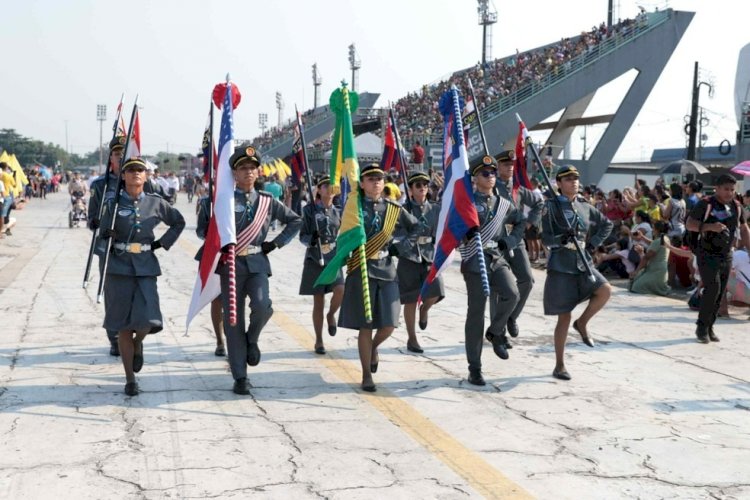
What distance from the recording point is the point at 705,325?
9305 mm

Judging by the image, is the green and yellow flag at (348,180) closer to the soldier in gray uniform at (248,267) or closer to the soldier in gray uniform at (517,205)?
the soldier in gray uniform at (248,267)

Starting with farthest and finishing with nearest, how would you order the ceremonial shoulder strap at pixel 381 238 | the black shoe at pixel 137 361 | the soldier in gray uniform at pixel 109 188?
the soldier in gray uniform at pixel 109 188 < the ceremonial shoulder strap at pixel 381 238 < the black shoe at pixel 137 361

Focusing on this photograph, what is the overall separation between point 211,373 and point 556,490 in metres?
3.68

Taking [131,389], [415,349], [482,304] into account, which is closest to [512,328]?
[415,349]

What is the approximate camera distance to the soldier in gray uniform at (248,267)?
6.79 m

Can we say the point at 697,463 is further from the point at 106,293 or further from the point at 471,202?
the point at 106,293

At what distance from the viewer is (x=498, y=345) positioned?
25.0 feet

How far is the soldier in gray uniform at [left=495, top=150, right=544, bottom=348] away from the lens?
7.94 meters

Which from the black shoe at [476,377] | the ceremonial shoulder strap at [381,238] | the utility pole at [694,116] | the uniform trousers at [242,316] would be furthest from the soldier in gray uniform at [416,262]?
the utility pole at [694,116]

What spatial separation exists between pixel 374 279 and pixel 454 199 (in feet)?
3.40

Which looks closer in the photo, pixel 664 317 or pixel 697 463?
pixel 697 463

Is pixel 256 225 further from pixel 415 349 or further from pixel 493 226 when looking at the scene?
pixel 415 349

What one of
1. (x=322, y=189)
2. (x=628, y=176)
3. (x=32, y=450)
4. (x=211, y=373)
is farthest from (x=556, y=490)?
(x=628, y=176)

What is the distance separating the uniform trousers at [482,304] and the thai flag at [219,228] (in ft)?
6.66
